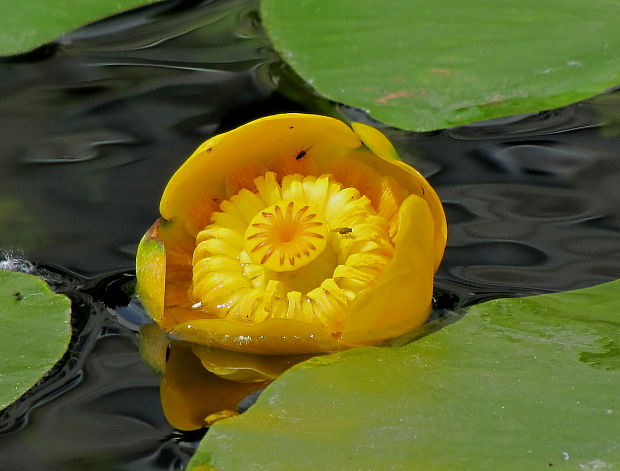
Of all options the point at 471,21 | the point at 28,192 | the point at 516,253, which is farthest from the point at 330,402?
the point at 471,21

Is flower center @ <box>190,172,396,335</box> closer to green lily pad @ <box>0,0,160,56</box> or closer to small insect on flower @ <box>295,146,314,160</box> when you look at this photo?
small insect on flower @ <box>295,146,314,160</box>

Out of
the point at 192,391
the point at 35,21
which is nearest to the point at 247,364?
the point at 192,391

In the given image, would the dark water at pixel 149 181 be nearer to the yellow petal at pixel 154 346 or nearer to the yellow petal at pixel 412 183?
the yellow petal at pixel 154 346

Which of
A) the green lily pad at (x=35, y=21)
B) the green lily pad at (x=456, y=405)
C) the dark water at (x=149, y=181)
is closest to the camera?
the green lily pad at (x=456, y=405)

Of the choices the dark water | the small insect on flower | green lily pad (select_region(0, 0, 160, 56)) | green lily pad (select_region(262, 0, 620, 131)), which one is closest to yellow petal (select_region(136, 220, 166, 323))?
the dark water

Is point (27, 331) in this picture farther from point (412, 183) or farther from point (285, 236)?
point (412, 183)

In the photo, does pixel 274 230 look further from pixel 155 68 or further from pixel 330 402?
pixel 155 68

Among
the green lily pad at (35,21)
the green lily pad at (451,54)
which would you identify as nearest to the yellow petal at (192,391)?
the green lily pad at (451,54)
